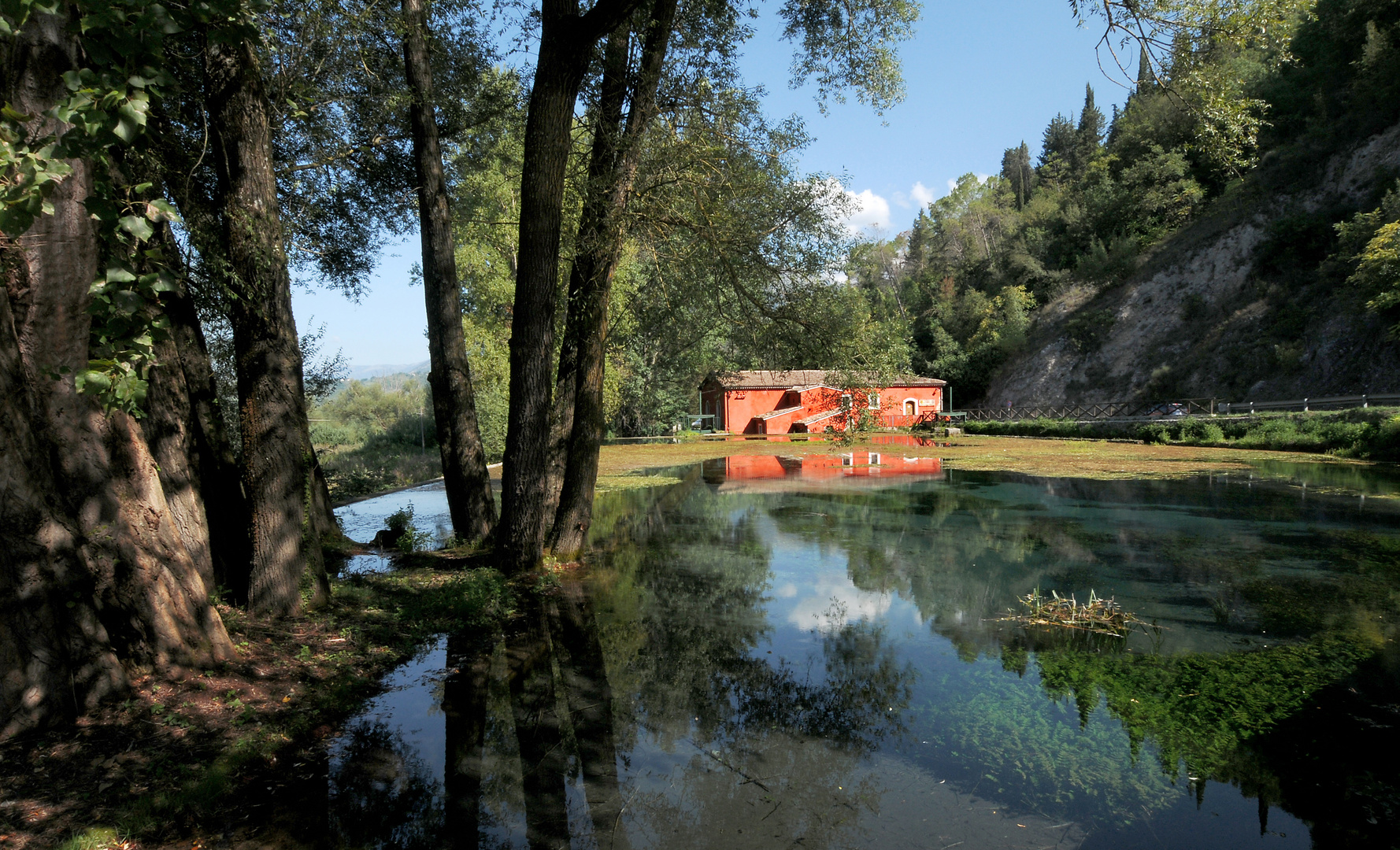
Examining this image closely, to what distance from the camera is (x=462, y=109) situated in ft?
34.3

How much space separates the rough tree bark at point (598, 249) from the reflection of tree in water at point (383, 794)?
440 cm

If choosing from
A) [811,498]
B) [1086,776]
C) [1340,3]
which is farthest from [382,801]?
[1340,3]

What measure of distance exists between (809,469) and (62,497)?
20380mm

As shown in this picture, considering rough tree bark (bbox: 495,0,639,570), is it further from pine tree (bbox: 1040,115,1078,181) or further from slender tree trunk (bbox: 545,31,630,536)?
Result: pine tree (bbox: 1040,115,1078,181)

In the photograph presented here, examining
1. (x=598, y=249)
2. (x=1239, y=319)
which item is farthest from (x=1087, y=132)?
(x=598, y=249)

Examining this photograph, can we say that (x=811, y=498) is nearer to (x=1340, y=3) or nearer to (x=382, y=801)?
(x=382, y=801)

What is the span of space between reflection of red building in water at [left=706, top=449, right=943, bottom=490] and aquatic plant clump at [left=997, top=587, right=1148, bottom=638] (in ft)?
35.7

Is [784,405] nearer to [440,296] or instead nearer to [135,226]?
[440,296]

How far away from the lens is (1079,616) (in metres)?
6.51

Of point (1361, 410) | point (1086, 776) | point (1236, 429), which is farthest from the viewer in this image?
point (1236, 429)

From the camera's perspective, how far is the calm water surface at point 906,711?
11.6 ft

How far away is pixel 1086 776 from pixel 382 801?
12.3ft

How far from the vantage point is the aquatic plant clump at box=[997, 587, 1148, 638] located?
250 inches

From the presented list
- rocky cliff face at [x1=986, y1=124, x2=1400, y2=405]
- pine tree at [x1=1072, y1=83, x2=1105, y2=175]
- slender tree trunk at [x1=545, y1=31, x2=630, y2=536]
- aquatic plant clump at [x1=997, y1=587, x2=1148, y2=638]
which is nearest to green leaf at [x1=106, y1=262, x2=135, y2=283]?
slender tree trunk at [x1=545, y1=31, x2=630, y2=536]
